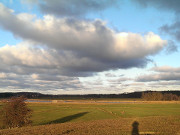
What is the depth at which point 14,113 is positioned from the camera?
2795 centimetres

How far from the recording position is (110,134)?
1619 centimetres

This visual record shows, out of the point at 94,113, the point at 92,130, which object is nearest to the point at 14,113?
the point at 92,130

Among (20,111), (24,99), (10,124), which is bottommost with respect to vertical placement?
(10,124)

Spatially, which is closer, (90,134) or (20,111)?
(90,134)

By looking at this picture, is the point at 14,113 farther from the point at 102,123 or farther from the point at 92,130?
the point at 92,130

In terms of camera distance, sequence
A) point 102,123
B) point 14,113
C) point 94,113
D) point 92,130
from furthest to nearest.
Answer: point 94,113, point 14,113, point 102,123, point 92,130

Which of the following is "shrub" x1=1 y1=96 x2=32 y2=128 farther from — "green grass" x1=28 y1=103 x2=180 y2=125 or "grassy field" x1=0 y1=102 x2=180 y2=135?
"green grass" x1=28 y1=103 x2=180 y2=125

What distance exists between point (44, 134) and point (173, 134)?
39.6ft

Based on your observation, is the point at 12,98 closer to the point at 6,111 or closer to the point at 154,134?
the point at 6,111

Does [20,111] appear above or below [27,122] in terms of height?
above

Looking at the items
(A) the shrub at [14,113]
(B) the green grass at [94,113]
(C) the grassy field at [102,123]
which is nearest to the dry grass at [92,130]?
(C) the grassy field at [102,123]

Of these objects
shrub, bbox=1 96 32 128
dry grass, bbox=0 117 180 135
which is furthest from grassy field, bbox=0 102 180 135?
shrub, bbox=1 96 32 128

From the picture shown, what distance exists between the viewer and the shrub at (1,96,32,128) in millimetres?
27812

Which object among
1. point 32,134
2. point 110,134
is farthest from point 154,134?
point 32,134
